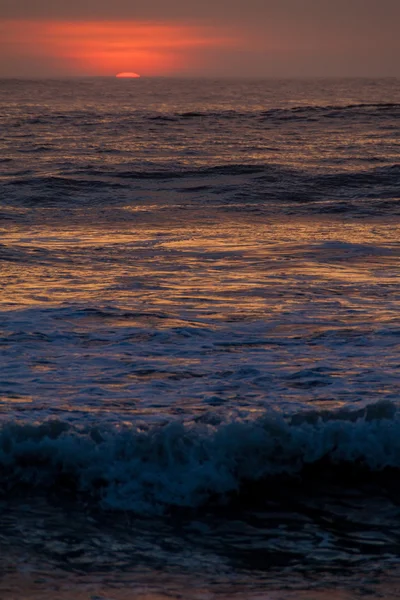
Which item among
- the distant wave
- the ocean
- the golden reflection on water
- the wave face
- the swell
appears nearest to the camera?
the ocean

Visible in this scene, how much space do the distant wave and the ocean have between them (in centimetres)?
1

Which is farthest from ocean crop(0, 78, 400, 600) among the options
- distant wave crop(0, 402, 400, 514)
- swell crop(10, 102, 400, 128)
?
swell crop(10, 102, 400, 128)

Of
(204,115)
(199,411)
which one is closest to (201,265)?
(199,411)

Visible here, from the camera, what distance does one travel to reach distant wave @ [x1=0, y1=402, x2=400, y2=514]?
5.30 m

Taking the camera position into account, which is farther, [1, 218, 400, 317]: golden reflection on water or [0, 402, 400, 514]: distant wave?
[1, 218, 400, 317]: golden reflection on water

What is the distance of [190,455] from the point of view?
5531mm

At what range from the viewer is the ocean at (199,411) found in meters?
4.45

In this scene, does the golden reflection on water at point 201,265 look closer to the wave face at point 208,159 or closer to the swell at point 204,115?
the wave face at point 208,159

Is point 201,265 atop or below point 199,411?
atop

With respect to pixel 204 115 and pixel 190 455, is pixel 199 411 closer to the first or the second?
pixel 190 455

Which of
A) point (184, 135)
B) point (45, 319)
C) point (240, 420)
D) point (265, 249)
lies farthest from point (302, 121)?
point (240, 420)

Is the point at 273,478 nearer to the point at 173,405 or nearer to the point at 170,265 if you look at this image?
the point at 173,405

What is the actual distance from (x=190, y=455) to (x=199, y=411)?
1.98 feet

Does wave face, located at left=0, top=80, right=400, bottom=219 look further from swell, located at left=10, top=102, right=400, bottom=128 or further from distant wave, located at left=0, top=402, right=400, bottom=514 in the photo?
distant wave, located at left=0, top=402, right=400, bottom=514
